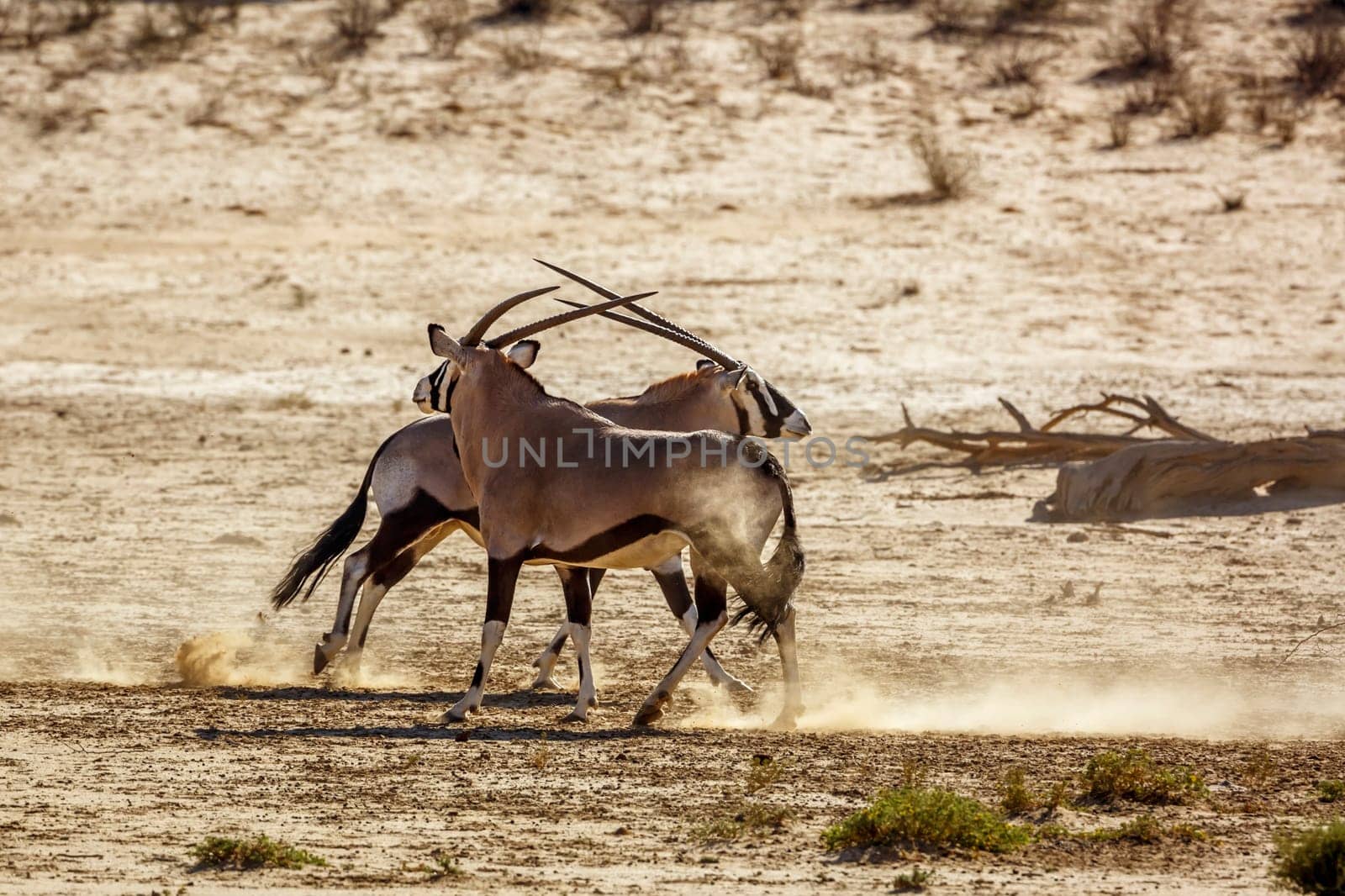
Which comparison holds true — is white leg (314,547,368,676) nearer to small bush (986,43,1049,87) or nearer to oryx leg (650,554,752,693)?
oryx leg (650,554,752,693)

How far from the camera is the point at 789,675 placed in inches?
354

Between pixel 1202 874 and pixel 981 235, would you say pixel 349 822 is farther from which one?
pixel 981 235

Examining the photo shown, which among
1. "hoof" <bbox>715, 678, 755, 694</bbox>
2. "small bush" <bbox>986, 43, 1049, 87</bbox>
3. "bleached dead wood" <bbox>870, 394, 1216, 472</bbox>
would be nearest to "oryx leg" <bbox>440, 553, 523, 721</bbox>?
"hoof" <bbox>715, 678, 755, 694</bbox>

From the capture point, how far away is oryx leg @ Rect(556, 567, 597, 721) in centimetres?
909

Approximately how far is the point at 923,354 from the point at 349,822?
43.8ft

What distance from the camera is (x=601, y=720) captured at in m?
9.05

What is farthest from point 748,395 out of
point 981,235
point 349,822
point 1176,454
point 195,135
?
point 195,135

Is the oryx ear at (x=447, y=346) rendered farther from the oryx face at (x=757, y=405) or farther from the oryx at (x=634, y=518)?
the oryx face at (x=757, y=405)

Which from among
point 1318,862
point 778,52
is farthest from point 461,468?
point 778,52

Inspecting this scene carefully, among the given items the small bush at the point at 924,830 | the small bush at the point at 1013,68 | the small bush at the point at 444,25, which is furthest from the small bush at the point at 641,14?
the small bush at the point at 924,830

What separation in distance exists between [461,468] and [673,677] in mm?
1981

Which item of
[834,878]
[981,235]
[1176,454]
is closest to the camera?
[834,878]

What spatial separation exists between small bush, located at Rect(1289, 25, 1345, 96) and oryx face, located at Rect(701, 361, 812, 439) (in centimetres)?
1911

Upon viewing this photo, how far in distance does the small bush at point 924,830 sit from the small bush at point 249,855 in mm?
1897
